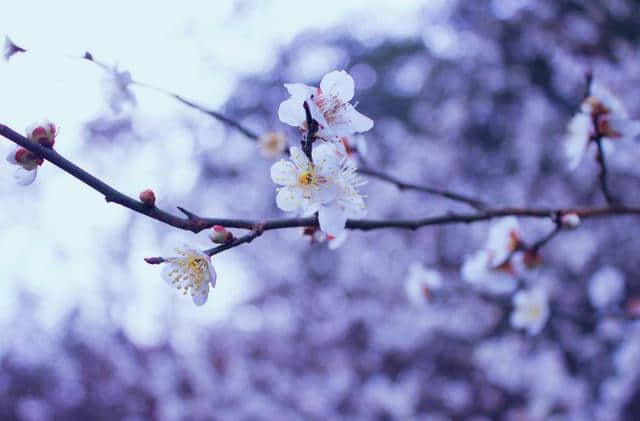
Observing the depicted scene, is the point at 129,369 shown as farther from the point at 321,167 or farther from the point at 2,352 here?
the point at 321,167

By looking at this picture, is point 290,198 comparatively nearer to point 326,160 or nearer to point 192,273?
point 326,160

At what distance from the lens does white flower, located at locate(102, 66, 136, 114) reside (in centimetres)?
141

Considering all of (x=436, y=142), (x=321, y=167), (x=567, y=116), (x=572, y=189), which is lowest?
(x=321, y=167)

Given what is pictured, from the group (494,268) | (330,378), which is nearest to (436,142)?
(330,378)

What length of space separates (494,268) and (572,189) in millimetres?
3442

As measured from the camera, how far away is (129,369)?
637 centimetres

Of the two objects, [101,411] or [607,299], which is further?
[101,411]

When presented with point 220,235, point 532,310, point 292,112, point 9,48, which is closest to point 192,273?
point 220,235

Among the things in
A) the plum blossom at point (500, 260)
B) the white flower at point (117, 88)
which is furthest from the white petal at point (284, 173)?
the plum blossom at point (500, 260)

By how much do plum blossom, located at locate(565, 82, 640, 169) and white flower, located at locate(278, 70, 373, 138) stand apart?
774 millimetres

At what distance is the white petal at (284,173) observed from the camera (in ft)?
3.21

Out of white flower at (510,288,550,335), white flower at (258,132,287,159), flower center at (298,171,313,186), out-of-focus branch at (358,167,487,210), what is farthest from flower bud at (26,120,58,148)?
white flower at (510,288,550,335)

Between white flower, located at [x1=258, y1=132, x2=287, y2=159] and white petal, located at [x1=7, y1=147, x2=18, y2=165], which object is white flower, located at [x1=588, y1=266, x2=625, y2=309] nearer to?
white flower, located at [x1=258, y1=132, x2=287, y2=159]

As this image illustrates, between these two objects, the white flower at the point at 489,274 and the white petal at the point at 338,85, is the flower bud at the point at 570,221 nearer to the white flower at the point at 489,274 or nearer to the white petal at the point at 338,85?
the white flower at the point at 489,274
